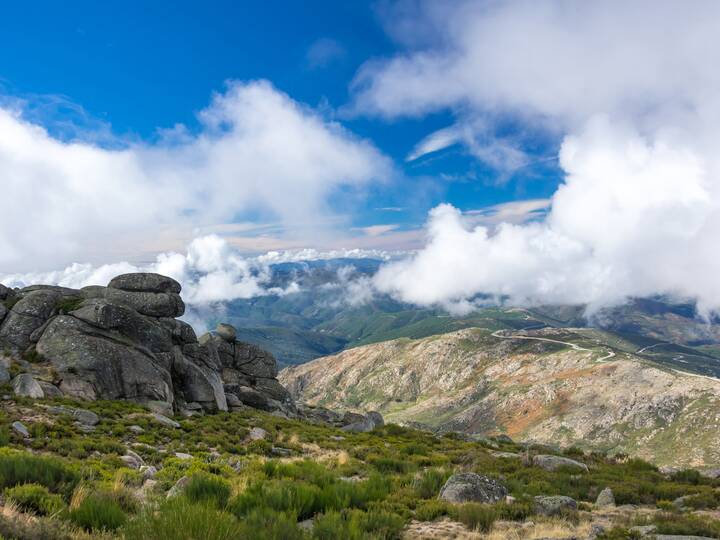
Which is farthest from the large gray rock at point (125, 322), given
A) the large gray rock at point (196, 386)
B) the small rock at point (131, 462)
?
the small rock at point (131, 462)

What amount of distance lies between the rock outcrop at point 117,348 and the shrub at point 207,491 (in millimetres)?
26889

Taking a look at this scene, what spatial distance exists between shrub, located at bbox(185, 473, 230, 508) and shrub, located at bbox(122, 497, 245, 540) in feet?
9.81

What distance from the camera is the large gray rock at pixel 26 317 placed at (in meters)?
39.7

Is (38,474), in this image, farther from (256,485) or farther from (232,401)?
(232,401)

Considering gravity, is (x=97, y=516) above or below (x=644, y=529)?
above

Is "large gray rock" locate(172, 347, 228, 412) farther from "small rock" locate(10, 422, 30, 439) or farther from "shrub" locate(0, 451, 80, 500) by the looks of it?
"shrub" locate(0, 451, 80, 500)

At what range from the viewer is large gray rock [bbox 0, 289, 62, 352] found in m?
39.7

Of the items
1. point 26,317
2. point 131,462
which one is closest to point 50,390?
point 26,317

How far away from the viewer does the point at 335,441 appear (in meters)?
33.7

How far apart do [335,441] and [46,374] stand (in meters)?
25.4

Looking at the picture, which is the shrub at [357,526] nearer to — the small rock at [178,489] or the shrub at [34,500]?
the small rock at [178,489]

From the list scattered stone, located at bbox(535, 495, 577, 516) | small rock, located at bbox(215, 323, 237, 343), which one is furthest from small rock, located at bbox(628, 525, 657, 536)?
small rock, located at bbox(215, 323, 237, 343)

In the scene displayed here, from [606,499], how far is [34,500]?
745 inches

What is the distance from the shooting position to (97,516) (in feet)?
27.6
